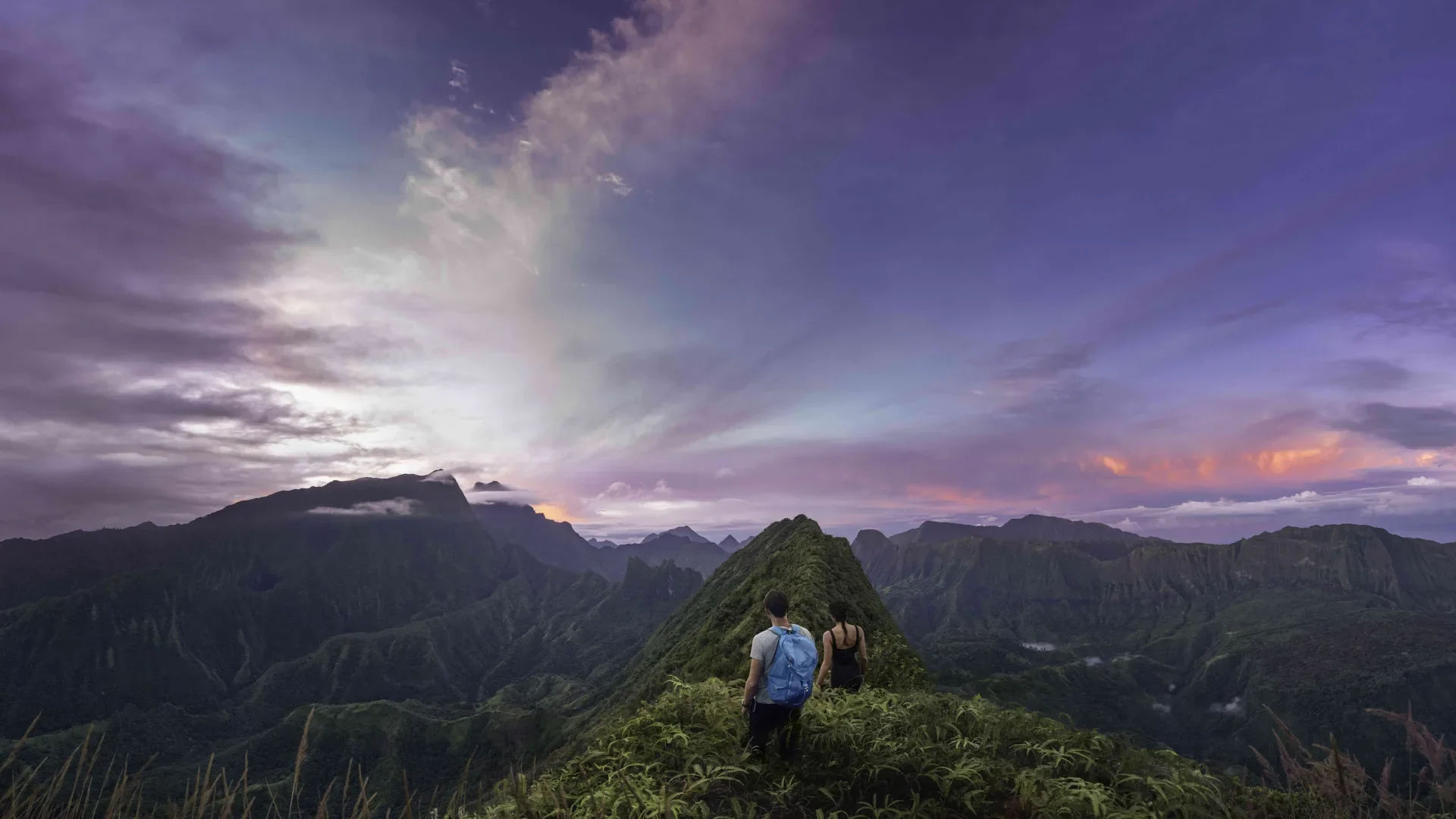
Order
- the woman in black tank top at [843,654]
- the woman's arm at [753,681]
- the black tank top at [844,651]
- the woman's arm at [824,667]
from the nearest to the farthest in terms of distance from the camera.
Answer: the woman's arm at [753,681] < the woman's arm at [824,667] < the woman in black tank top at [843,654] < the black tank top at [844,651]

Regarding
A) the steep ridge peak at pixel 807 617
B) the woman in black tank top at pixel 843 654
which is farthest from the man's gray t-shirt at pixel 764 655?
the steep ridge peak at pixel 807 617

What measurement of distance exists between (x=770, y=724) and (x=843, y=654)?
451 centimetres

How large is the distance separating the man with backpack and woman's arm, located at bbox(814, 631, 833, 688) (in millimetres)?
3189

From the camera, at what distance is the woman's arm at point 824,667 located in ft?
45.5

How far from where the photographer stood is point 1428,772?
710 cm

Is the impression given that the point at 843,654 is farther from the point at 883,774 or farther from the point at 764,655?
the point at 764,655

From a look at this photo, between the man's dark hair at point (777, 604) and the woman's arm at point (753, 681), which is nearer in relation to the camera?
the woman's arm at point (753, 681)

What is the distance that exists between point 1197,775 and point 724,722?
24.0 ft

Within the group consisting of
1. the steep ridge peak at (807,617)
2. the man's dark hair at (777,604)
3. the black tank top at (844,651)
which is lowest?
the steep ridge peak at (807,617)

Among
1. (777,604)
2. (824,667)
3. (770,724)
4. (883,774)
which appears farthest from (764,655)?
(824,667)

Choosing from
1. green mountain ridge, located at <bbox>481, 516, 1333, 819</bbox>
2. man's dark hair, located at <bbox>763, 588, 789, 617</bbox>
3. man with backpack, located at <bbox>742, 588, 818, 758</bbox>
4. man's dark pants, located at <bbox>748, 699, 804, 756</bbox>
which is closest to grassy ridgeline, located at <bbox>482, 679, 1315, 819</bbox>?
green mountain ridge, located at <bbox>481, 516, 1333, 819</bbox>

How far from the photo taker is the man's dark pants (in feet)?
34.2

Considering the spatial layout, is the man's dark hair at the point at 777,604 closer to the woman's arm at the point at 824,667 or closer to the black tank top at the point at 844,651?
the woman's arm at the point at 824,667

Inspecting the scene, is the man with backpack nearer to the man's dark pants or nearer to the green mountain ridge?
the man's dark pants
